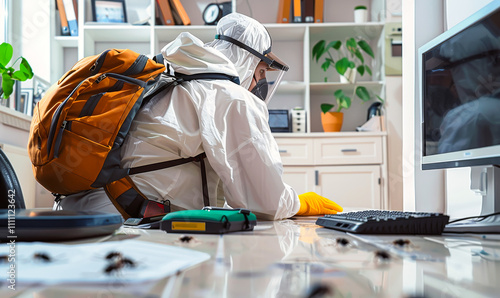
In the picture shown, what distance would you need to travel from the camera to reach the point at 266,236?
0.70 meters

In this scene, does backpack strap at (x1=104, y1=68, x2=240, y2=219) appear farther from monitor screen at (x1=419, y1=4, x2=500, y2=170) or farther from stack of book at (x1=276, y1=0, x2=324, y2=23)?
stack of book at (x1=276, y1=0, x2=324, y2=23)

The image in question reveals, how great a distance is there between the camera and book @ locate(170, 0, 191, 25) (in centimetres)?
375

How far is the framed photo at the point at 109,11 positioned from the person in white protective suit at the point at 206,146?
107 inches

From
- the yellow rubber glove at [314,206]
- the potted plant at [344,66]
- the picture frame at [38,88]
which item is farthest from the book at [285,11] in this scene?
the yellow rubber glove at [314,206]

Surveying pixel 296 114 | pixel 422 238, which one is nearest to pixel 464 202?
pixel 422 238

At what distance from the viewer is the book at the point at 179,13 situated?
3.75m

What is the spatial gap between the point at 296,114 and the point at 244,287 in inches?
135

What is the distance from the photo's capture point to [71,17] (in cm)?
385

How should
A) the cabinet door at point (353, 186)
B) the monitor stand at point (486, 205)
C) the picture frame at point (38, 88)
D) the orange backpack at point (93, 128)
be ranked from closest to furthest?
the monitor stand at point (486, 205)
the orange backpack at point (93, 128)
the picture frame at point (38, 88)
the cabinet door at point (353, 186)

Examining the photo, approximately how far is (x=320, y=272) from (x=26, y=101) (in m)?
3.38

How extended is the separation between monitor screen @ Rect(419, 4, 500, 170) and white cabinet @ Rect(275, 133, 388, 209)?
2.35m

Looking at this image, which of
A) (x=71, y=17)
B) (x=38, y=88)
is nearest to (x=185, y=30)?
(x=71, y=17)

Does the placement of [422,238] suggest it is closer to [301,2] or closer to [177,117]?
[177,117]

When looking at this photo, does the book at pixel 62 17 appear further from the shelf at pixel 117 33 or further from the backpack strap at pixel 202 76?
the backpack strap at pixel 202 76
